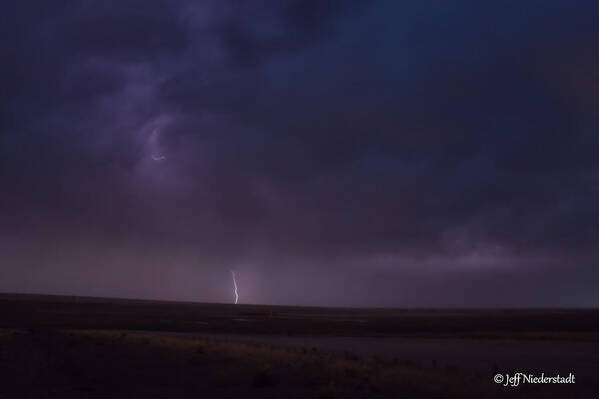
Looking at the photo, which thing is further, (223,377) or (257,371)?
(257,371)

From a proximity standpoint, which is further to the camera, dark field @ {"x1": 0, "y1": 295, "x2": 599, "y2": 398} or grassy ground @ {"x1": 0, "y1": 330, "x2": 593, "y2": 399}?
dark field @ {"x1": 0, "y1": 295, "x2": 599, "y2": 398}

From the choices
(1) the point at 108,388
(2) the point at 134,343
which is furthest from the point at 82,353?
(1) the point at 108,388

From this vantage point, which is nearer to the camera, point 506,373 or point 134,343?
point 506,373

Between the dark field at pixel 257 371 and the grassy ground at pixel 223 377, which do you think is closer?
the grassy ground at pixel 223 377

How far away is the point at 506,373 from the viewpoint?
23422 millimetres

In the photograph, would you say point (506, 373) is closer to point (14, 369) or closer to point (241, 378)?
point (241, 378)

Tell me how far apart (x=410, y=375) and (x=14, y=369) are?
16039 mm

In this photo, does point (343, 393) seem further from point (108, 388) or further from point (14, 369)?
point (14, 369)

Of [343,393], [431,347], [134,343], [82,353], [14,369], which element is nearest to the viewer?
[343,393]

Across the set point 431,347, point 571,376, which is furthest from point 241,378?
point 431,347

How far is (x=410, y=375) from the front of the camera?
851 inches

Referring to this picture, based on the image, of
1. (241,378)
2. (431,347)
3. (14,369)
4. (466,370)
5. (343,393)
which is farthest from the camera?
(431,347)

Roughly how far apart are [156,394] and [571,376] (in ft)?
55.5

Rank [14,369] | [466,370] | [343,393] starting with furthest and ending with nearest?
[466,370], [14,369], [343,393]
